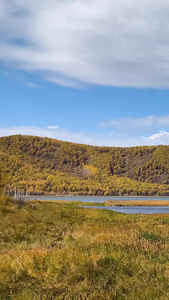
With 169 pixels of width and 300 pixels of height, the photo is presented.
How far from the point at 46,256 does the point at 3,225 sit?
12.4 meters

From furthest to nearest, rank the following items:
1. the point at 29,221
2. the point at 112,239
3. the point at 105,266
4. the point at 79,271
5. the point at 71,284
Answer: the point at 29,221
the point at 112,239
the point at 105,266
the point at 79,271
the point at 71,284

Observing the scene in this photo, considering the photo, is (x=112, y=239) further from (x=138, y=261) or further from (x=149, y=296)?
(x=149, y=296)

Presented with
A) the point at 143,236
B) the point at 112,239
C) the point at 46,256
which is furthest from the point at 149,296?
the point at 143,236

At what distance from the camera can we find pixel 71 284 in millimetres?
8703

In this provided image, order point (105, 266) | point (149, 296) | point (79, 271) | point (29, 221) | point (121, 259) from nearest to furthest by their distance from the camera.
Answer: point (149, 296) < point (79, 271) < point (105, 266) < point (121, 259) < point (29, 221)

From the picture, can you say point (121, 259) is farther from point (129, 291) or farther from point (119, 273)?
point (129, 291)

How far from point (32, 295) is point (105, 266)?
9.79 ft

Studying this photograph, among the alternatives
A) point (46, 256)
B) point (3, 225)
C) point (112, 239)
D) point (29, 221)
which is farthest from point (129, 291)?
point (29, 221)

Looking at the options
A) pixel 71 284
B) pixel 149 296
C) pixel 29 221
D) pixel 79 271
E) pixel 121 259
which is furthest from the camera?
pixel 29 221

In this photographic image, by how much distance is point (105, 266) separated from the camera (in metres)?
10.0

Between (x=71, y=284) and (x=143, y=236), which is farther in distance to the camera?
(x=143, y=236)

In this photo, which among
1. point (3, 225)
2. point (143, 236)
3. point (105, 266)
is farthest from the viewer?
point (3, 225)

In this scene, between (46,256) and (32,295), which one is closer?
(32,295)

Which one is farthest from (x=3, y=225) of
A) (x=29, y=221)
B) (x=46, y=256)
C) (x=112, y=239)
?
(x=46, y=256)
